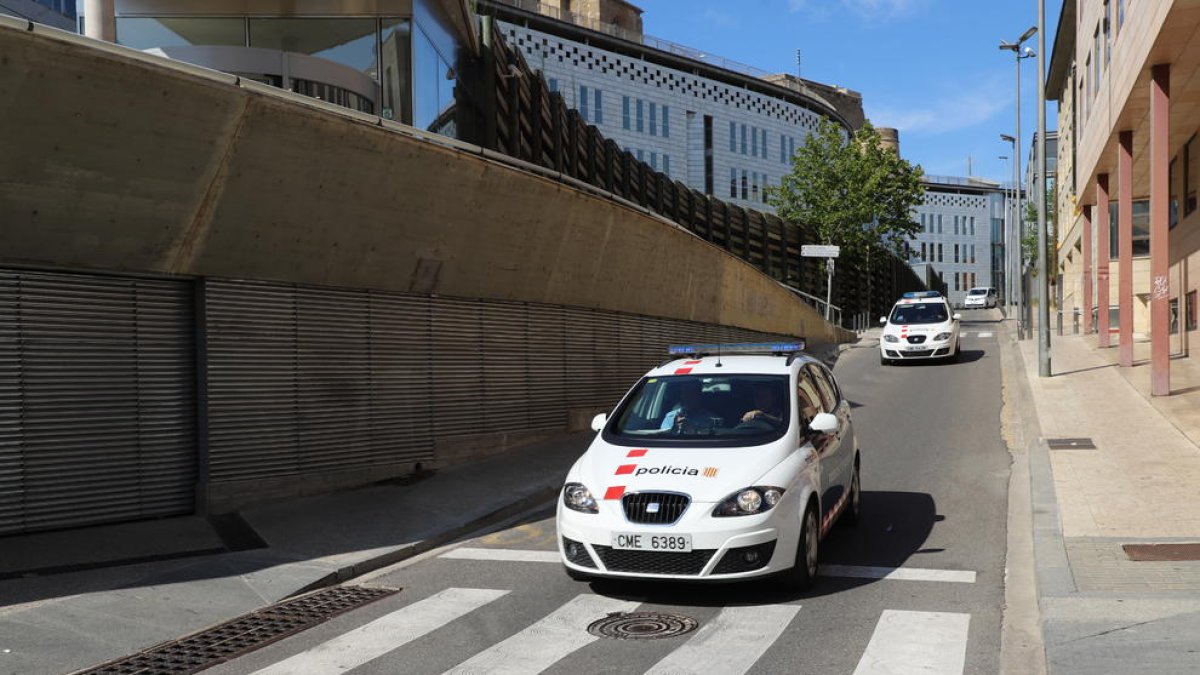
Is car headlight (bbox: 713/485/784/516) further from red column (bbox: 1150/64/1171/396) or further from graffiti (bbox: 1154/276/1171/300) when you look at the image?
graffiti (bbox: 1154/276/1171/300)

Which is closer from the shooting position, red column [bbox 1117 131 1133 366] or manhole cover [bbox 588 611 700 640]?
manhole cover [bbox 588 611 700 640]

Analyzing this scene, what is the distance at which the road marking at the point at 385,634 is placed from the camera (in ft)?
20.7

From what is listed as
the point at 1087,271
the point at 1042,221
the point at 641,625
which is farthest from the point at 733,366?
the point at 1087,271

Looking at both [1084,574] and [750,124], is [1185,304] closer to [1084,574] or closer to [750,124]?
[1084,574]

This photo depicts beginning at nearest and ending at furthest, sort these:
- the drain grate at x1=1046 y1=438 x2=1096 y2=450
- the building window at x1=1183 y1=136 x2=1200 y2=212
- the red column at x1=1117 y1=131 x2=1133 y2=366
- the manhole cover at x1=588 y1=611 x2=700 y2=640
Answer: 1. the manhole cover at x1=588 y1=611 x2=700 y2=640
2. the drain grate at x1=1046 y1=438 x2=1096 y2=450
3. the red column at x1=1117 y1=131 x2=1133 y2=366
4. the building window at x1=1183 y1=136 x2=1200 y2=212

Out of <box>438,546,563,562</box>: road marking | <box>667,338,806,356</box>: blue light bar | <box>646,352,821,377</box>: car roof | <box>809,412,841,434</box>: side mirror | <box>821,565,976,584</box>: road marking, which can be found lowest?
<box>438,546,563,562</box>: road marking

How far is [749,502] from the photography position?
24.1 feet

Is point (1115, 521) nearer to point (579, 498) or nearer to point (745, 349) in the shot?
point (745, 349)

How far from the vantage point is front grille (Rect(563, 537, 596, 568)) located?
7.54 meters

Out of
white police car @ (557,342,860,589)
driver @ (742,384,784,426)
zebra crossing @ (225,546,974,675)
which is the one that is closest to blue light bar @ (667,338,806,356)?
white police car @ (557,342,860,589)

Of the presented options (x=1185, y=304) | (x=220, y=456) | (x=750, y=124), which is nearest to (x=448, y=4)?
(x=220, y=456)

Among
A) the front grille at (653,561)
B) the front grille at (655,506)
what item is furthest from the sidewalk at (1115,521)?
the front grille at (655,506)

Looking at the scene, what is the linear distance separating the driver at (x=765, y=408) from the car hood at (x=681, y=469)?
466 millimetres

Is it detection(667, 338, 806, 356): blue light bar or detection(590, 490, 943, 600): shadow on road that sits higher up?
detection(667, 338, 806, 356): blue light bar
